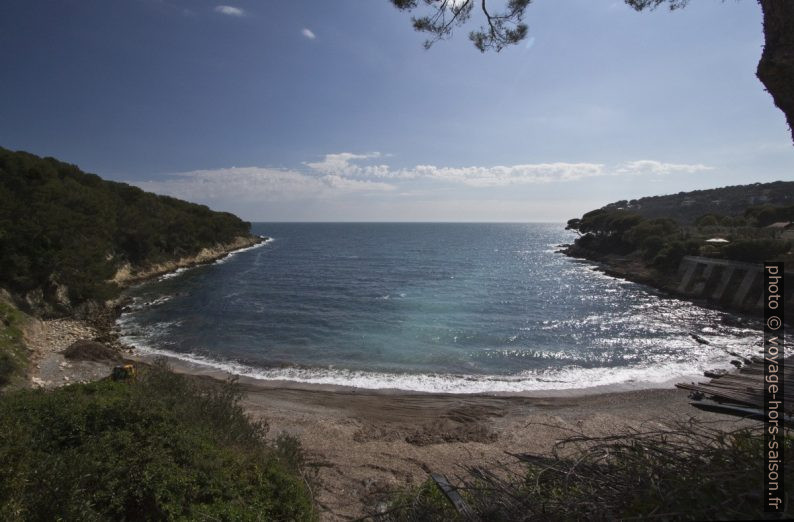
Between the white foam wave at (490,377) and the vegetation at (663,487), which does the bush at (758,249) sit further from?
the vegetation at (663,487)

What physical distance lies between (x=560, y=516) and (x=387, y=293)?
34.7m

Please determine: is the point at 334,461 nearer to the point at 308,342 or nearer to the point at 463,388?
the point at 463,388

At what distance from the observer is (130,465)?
18.3ft

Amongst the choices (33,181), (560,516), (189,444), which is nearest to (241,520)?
(189,444)

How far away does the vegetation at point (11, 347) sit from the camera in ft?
43.4

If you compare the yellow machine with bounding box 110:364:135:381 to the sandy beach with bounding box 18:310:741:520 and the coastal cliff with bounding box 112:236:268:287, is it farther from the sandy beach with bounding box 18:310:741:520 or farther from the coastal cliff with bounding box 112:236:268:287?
the coastal cliff with bounding box 112:236:268:287

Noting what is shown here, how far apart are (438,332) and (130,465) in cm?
2017

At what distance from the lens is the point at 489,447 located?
450 inches

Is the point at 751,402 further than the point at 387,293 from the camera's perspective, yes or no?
No

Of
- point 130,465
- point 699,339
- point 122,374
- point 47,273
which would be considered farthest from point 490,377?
point 47,273

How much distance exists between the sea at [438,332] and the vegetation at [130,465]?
34.8 feet

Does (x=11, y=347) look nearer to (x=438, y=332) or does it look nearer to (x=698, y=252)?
(x=438, y=332)

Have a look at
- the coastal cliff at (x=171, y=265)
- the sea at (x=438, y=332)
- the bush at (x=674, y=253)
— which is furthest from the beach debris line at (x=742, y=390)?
the coastal cliff at (x=171, y=265)

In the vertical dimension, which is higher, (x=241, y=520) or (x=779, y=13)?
(x=779, y=13)
